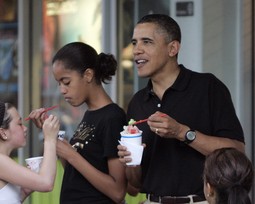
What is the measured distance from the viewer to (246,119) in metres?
5.18

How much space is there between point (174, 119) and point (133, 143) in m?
0.26

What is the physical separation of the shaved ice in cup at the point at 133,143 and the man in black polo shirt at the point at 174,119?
38 mm

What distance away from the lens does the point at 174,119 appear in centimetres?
303

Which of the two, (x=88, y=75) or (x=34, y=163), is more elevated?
(x=88, y=75)

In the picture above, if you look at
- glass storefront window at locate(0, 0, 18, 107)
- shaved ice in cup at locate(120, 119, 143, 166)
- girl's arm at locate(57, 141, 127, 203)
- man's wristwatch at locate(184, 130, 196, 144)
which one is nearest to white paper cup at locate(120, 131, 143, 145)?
shaved ice in cup at locate(120, 119, 143, 166)

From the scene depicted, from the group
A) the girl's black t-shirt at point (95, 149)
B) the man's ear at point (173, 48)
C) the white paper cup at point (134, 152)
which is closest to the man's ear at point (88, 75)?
the girl's black t-shirt at point (95, 149)

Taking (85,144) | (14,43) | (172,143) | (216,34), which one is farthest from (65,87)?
(14,43)

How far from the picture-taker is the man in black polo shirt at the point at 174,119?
9.88ft

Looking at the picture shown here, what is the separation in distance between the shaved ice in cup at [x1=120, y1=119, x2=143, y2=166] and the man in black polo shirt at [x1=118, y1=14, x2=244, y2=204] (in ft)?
0.12

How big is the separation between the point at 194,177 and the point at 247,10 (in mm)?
2501

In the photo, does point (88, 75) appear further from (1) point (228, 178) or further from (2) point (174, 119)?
(1) point (228, 178)

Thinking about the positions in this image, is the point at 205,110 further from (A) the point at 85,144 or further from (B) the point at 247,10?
(B) the point at 247,10

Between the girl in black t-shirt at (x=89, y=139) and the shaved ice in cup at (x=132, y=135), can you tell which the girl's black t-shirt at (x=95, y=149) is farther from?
the shaved ice in cup at (x=132, y=135)

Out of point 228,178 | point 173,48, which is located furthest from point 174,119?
point 228,178
